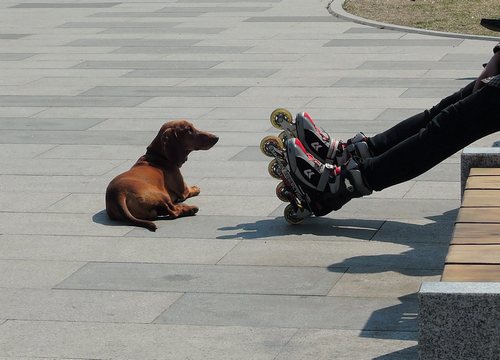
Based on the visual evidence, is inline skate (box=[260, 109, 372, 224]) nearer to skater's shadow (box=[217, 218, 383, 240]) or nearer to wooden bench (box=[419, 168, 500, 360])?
skater's shadow (box=[217, 218, 383, 240])

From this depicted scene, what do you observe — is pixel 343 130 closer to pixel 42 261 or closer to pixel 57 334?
pixel 42 261

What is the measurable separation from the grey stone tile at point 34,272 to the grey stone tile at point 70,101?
16.7 feet

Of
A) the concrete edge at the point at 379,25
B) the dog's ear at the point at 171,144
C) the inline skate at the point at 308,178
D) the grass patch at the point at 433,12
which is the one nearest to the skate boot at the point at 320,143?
the inline skate at the point at 308,178

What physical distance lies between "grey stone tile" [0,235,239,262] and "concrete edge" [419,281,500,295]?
8.40 ft

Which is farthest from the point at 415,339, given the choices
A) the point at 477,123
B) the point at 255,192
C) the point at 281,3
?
the point at 281,3

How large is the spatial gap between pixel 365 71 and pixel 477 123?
6.80 m

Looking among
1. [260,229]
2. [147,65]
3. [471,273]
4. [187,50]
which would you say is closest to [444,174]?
[260,229]

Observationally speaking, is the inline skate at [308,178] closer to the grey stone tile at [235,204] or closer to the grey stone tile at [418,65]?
the grey stone tile at [235,204]

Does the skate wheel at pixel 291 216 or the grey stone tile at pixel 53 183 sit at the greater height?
the skate wheel at pixel 291 216

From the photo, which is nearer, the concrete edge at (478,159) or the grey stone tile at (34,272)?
the grey stone tile at (34,272)

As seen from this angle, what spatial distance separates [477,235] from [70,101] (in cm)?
760

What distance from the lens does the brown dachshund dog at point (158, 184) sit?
7391mm

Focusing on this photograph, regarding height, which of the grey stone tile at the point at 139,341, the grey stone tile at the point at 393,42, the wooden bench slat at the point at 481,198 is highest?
the wooden bench slat at the point at 481,198

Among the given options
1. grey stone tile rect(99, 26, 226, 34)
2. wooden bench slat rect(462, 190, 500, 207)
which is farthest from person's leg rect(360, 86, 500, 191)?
grey stone tile rect(99, 26, 226, 34)
